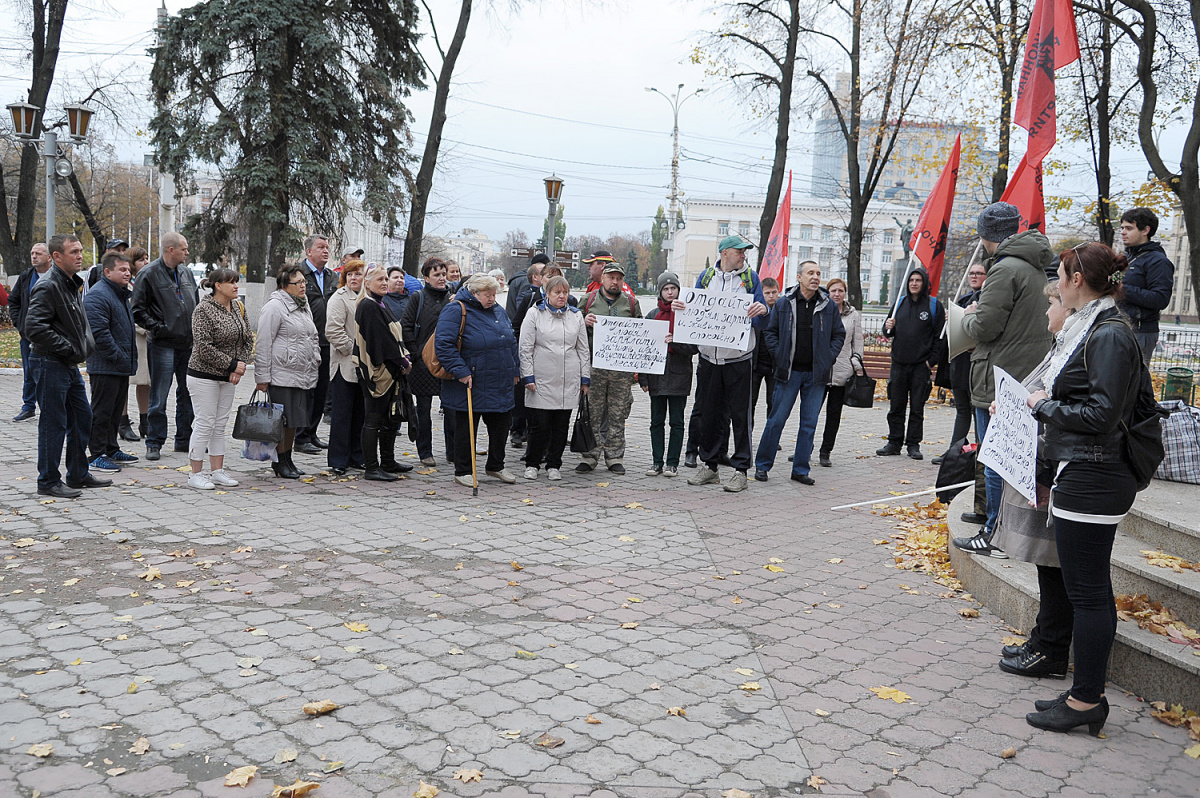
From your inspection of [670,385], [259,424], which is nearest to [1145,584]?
[670,385]

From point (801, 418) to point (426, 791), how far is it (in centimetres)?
700

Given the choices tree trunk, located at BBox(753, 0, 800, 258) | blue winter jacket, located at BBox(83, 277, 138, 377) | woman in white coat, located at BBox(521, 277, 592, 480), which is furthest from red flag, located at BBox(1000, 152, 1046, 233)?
tree trunk, located at BBox(753, 0, 800, 258)

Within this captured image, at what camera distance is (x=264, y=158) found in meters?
22.5

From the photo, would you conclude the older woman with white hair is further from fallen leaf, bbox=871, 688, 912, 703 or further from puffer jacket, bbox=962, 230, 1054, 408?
fallen leaf, bbox=871, 688, 912, 703

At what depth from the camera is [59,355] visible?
284 inches

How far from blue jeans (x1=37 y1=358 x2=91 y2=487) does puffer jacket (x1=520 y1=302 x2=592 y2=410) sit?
3856 mm

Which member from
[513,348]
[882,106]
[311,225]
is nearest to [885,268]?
[882,106]

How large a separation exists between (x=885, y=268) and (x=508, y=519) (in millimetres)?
111399

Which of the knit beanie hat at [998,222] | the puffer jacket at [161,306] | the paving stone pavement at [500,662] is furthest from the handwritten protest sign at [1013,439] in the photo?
the puffer jacket at [161,306]

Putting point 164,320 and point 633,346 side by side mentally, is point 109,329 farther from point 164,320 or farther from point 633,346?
point 633,346

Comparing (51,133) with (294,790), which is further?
(51,133)

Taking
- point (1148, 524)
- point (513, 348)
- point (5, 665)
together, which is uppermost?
point (513, 348)

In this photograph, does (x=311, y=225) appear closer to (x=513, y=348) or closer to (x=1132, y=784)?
(x=513, y=348)

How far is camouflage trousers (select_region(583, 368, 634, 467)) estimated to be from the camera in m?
9.51
